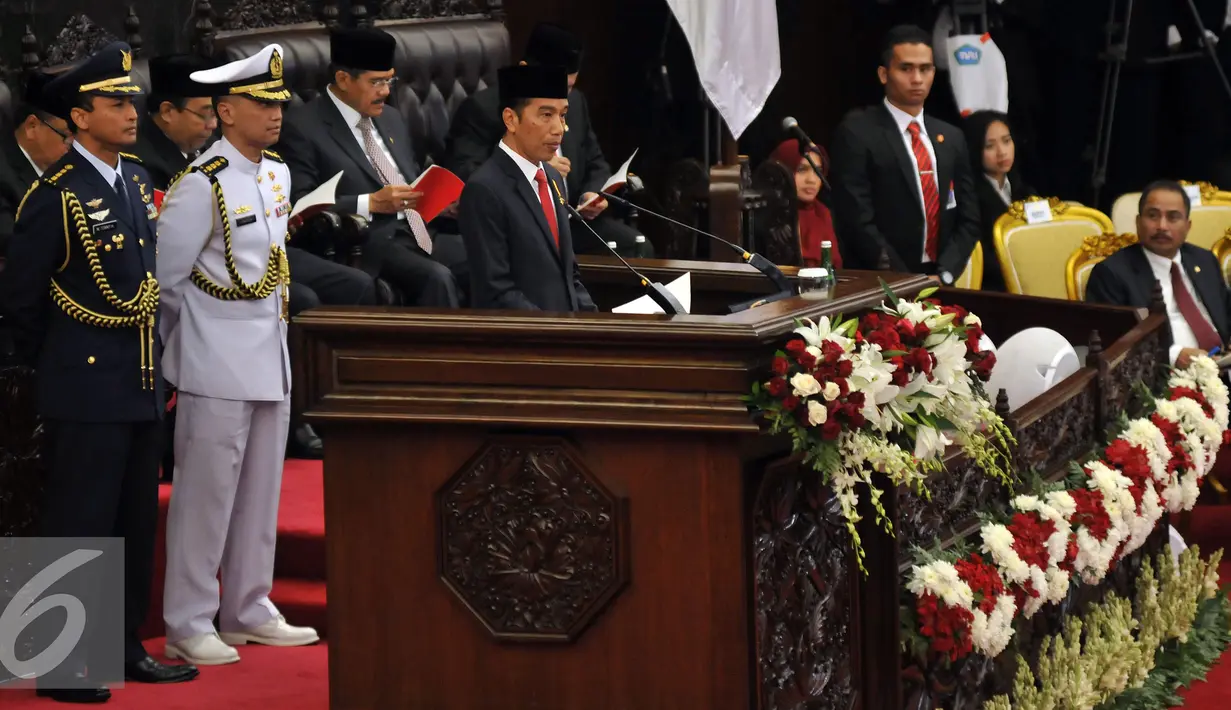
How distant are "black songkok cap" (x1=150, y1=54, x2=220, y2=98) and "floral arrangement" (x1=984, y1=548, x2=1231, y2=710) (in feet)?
9.77

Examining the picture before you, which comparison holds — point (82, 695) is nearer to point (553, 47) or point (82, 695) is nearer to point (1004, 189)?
point (553, 47)

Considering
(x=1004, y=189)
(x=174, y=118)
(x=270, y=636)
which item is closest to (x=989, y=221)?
(x=1004, y=189)

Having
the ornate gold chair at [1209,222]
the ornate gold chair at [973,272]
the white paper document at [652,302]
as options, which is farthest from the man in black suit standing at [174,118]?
the ornate gold chair at [1209,222]

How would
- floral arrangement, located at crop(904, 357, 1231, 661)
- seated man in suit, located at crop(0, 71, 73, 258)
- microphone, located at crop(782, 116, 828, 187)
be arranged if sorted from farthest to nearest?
1. microphone, located at crop(782, 116, 828, 187)
2. seated man in suit, located at crop(0, 71, 73, 258)
3. floral arrangement, located at crop(904, 357, 1231, 661)

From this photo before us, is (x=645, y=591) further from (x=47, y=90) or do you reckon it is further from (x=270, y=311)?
(x=47, y=90)

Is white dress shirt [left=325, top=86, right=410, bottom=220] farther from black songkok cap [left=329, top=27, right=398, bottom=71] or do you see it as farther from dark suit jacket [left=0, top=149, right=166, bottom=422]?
dark suit jacket [left=0, top=149, right=166, bottom=422]

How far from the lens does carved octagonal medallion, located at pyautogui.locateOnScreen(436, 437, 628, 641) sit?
353 centimetres

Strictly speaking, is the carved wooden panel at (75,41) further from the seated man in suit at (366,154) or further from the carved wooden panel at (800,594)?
the carved wooden panel at (800,594)

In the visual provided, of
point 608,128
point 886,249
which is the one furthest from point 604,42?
point 886,249

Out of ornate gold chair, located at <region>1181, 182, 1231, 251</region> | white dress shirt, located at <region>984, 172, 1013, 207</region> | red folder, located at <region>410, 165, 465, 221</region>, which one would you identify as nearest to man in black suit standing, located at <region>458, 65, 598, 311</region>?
red folder, located at <region>410, 165, 465, 221</region>

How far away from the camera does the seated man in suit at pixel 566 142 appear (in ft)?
23.1

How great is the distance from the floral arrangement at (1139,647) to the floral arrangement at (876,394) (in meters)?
1.09

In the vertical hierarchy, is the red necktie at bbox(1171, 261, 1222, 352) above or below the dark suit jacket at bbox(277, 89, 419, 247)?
below

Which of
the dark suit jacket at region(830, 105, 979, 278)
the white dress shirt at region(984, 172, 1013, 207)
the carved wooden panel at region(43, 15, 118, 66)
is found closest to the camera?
the carved wooden panel at region(43, 15, 118, 66)
